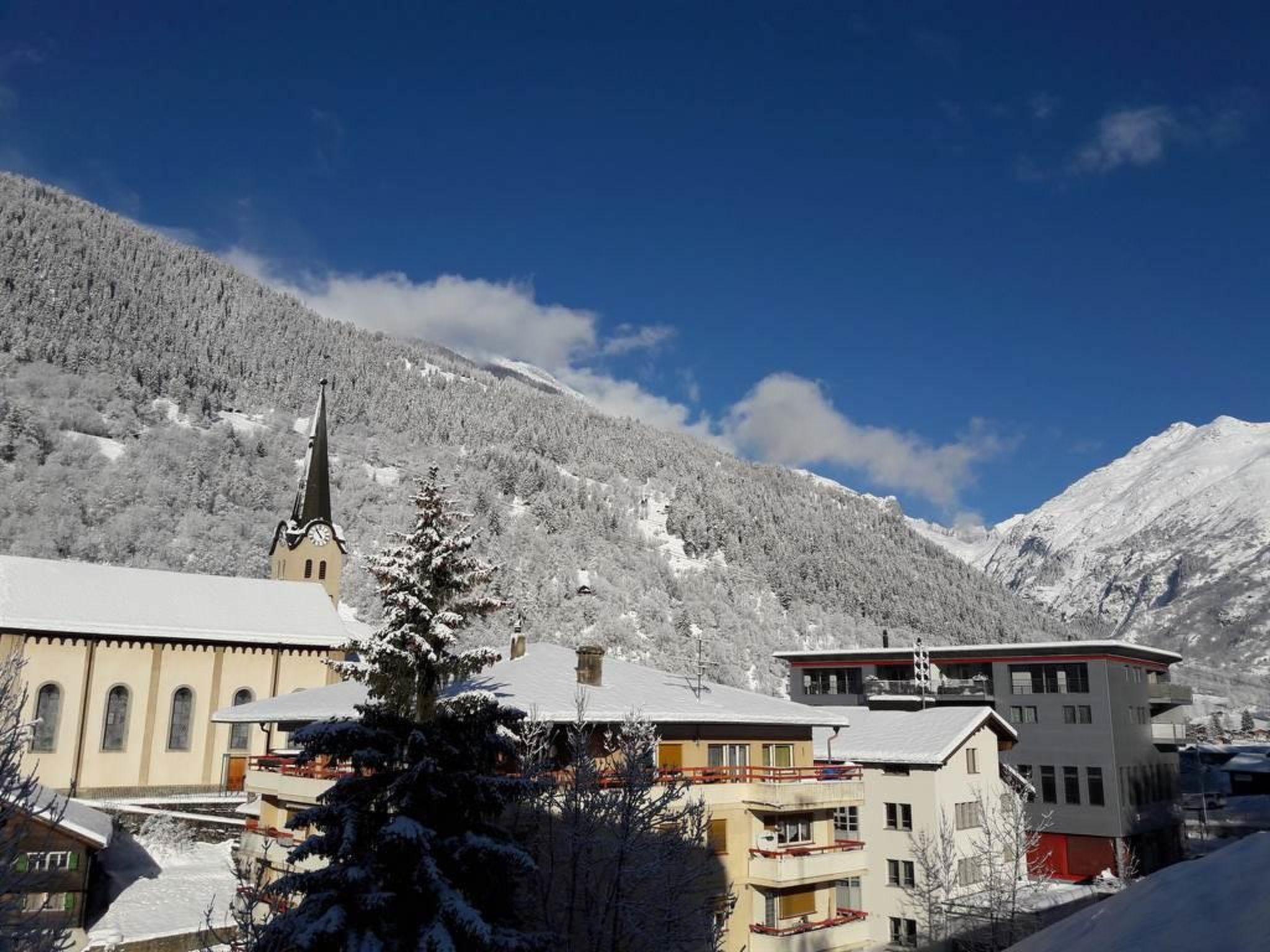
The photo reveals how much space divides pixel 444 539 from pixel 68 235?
189 meters

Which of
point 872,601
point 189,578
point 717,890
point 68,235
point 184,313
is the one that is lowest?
point 717,890

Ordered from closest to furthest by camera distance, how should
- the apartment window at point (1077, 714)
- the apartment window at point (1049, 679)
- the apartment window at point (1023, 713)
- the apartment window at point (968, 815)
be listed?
the apartment window at point (968, 815), the apartment window at point (1077, 714), the apartment window at point (1049, 679), the apartment window at point (1023, 713)

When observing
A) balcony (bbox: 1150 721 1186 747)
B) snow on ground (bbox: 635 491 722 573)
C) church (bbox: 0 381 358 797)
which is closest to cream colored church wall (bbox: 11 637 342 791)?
church (bbox: 0 381 358 797)

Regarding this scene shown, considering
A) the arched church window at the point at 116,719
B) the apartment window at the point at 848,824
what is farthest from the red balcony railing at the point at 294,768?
the arched church window at the point at 116,719

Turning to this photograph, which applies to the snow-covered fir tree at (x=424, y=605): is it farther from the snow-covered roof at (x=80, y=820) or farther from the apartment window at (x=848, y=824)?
the apartment window at (x=848, y=824)

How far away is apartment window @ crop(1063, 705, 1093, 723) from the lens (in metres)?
51.9

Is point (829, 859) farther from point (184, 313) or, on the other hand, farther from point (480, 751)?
point (184, 313)

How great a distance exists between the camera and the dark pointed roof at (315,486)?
68.8 metres

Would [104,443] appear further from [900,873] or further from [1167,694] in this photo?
[1167,694]

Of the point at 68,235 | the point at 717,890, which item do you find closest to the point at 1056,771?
the point at 717,890

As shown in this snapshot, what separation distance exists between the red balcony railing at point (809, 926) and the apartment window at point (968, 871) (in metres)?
8.34

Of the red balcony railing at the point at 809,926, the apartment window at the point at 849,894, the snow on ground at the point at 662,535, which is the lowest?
the apartment window at the point at 849,894

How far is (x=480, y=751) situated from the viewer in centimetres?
1714

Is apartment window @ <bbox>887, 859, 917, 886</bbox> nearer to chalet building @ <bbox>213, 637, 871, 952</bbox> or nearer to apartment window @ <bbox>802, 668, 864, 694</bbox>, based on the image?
chalet building @ <bbox>213, 637, 871, 952</bbox>
